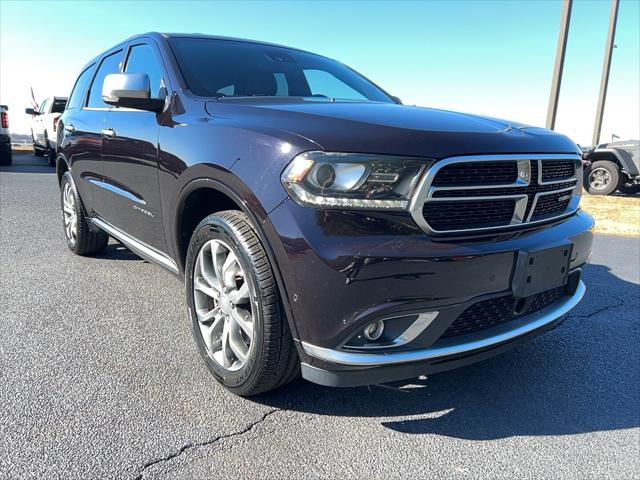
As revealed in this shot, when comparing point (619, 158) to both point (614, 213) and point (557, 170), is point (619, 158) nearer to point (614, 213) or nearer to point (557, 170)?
point (614, 213)

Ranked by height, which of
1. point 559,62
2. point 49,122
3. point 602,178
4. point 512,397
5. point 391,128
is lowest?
point 602,178

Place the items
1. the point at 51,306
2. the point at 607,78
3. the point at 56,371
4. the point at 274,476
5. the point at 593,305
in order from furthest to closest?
the point at 607,78 → the point at 593,305 → the point at 51,306 → the point at 56,371 → the point at 274,476

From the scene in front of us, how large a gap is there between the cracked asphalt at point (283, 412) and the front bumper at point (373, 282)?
35 cm

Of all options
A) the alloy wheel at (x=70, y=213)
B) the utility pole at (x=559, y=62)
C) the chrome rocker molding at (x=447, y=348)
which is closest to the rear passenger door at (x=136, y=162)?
the alloy wheel at (x=70, y=213)

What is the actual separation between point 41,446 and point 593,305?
3.76 m

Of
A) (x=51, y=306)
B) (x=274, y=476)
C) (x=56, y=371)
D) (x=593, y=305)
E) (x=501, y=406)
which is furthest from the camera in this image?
(x=593, y=305)

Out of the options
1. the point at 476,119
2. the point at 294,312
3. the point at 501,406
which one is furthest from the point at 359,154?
the point at 501,406

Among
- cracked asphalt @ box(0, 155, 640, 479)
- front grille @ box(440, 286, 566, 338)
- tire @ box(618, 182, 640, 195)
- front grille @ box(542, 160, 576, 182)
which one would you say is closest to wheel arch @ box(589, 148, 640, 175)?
tire @ box(618, 182, 640, 195)

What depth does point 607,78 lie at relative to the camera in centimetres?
1620

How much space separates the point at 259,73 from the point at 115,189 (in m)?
1.31

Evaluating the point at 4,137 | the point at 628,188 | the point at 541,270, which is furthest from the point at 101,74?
the point at 628,188

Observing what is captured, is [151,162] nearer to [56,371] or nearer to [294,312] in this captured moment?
[56,371]

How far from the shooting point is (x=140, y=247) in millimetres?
3371

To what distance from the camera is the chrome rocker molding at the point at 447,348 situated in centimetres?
190
